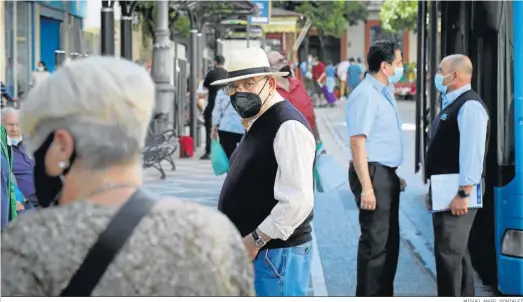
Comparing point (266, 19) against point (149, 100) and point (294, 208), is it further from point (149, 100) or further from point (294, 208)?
point (149, 100)

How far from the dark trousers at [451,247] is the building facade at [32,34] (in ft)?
44.7

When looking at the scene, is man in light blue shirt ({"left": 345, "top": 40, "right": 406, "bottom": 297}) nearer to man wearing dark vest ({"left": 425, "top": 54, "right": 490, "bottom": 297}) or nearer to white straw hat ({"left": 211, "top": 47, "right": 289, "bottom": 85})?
man wearing dark vest ({"left": 425, "top": 54, "right": 490, "bottom": 297})

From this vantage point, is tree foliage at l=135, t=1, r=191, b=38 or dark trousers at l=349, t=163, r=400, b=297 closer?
dark trousers at l=349, t=163, r=400, b=297

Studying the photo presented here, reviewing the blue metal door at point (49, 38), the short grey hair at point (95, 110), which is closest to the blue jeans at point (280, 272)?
the short grey hair at point (95, 110)

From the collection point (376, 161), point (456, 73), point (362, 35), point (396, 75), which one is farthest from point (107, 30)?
point (362, 35)

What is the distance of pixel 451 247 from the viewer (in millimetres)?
6488

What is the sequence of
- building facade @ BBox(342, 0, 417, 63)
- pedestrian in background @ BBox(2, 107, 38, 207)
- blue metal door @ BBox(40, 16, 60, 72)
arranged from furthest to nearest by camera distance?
building facade @ BBox(342, 0, 417, 63), blue metal door @ BBox(40, 16, 60, 72), pedestrian in background @ BBox(2, 107, 38, 207)

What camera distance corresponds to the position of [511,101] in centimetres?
684

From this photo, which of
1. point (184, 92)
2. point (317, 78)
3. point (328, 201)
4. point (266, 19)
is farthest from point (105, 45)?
point (317, 78)

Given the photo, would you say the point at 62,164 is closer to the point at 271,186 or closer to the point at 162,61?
the point at 271,186

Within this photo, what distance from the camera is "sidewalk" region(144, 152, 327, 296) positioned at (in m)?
13.5

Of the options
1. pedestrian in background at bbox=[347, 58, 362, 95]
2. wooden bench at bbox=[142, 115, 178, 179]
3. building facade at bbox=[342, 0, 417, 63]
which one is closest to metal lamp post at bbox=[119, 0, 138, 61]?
wooden bench at bbox=[142, 115, 178, 179]

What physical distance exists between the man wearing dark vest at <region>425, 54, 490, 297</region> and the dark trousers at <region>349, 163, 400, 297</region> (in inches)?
10.2

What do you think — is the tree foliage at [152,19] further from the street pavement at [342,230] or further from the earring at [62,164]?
the earring at [62,164]
